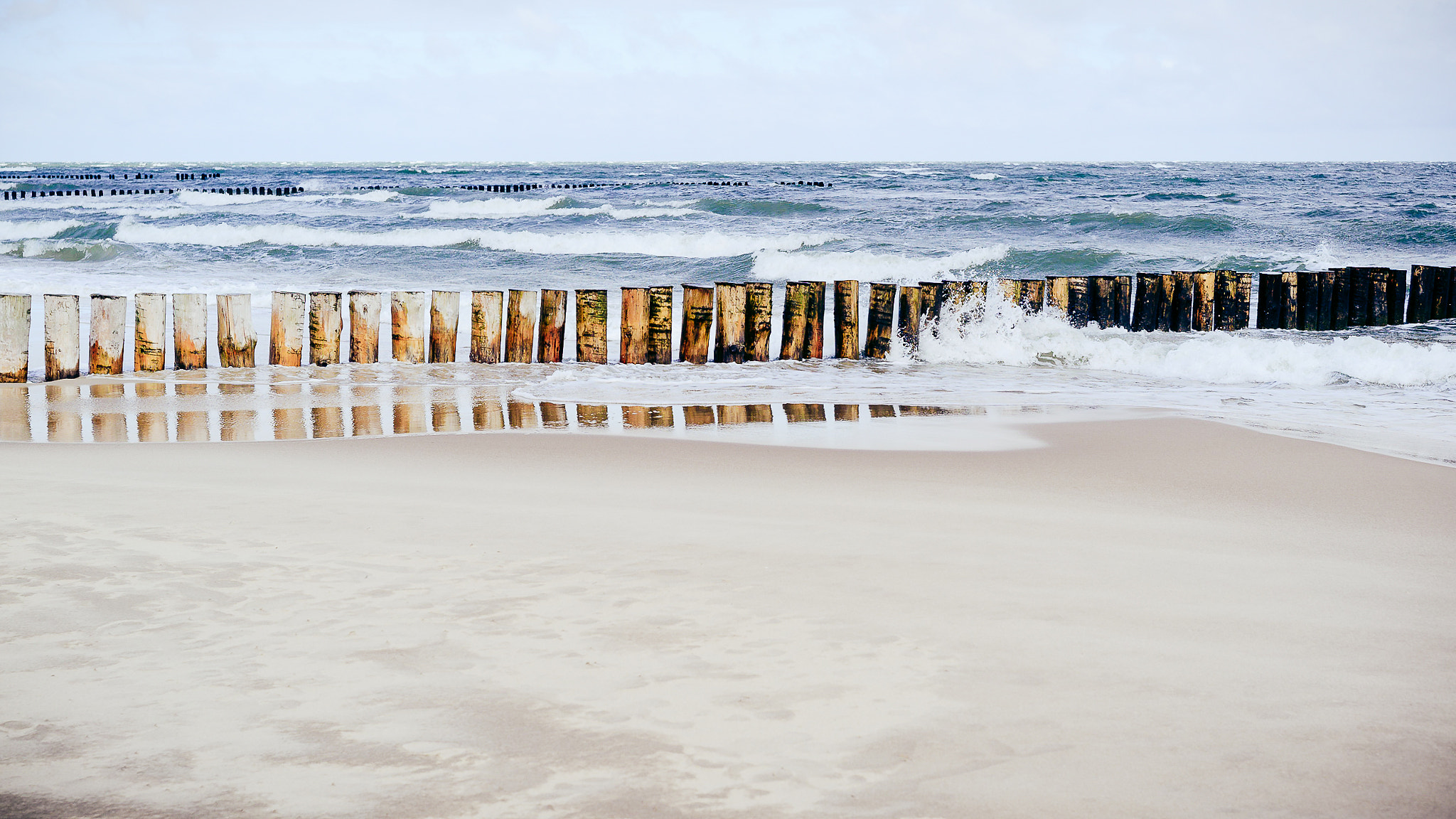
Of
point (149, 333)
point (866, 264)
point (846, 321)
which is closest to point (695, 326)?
point (846, 321)

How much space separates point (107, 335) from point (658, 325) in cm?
426

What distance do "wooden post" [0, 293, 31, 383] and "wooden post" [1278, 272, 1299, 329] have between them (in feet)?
36.7

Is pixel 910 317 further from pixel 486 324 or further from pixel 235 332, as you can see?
pixel 235 332

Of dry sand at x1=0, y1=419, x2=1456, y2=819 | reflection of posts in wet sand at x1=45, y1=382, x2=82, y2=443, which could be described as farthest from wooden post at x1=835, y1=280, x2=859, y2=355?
reflection of posts in wet sand at x1=45, y1=382, x2=82, y2=443

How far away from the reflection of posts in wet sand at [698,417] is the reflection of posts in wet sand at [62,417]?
3405 mm

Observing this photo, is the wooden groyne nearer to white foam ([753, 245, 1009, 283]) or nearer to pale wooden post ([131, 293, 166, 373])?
pale wooden post ([131, 293, 166, 373])

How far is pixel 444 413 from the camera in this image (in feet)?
22.6

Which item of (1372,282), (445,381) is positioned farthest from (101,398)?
(1372,282)

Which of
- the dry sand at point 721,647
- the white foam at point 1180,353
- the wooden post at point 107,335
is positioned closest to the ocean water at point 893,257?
the white foam at point 1180,353

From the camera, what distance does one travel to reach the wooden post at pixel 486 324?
9242mm

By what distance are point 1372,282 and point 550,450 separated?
975cm

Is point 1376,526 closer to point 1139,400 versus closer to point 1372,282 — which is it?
point 1139,400

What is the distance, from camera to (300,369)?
29.2 ft

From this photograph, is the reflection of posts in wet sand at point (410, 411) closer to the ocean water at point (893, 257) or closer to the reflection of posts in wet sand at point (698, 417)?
the ocean water at point (893, 257)
